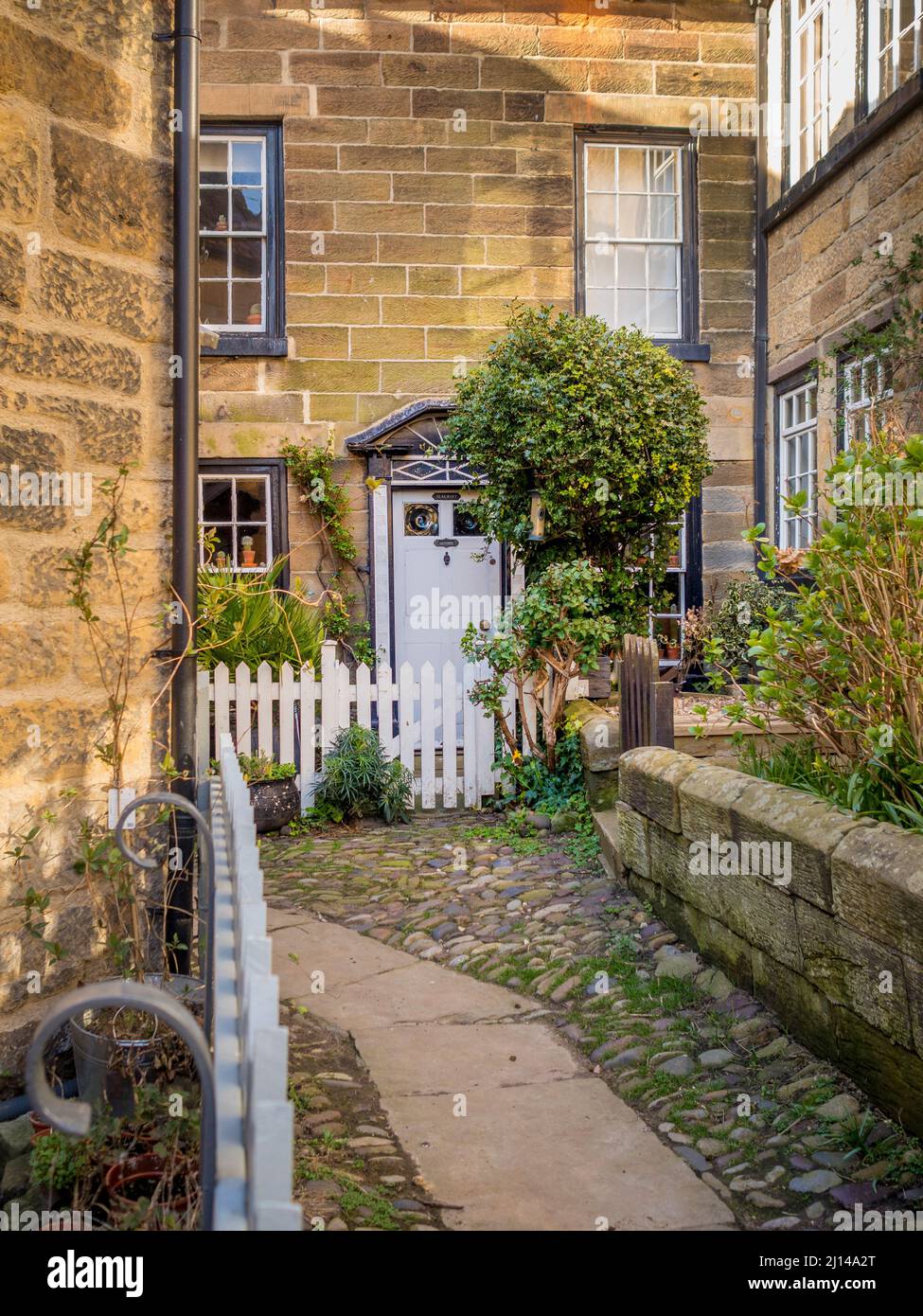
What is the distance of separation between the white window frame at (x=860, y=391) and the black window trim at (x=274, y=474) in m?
4.87

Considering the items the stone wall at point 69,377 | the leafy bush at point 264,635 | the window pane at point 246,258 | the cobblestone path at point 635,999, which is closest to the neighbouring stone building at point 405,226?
the window pane at point 246,258

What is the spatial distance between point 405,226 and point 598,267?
191cm

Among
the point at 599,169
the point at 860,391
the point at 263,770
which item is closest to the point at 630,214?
the point at 599,169

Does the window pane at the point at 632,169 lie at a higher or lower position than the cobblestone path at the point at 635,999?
higher

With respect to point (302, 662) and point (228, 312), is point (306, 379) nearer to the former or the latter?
point (228, 312)

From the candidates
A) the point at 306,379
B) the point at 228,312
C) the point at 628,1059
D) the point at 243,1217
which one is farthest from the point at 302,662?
the point at 243,1217

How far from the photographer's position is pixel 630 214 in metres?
10.7

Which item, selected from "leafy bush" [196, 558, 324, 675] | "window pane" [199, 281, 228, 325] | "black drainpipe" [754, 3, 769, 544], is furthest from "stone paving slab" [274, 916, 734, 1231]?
"window pane" [199, 281, 228, 325]

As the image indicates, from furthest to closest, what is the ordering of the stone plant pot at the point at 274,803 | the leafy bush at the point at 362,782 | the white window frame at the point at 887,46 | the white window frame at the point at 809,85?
the white window frame at the point at 809,85 → the white window frame at the point at 887,46 → the leafy bush at the point at 362,782 → the stone plant pot at the point at 274,803

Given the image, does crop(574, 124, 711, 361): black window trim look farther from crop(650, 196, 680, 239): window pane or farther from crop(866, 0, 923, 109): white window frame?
crop(866, 0, 923, 109): white window frame

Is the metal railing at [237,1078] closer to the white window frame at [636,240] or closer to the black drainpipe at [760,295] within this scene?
the black drainpipe at [760,295]

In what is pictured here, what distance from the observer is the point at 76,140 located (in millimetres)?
3295

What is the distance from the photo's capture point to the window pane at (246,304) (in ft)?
33.9

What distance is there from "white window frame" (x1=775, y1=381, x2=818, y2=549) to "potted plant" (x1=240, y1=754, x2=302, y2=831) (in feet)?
16.9
